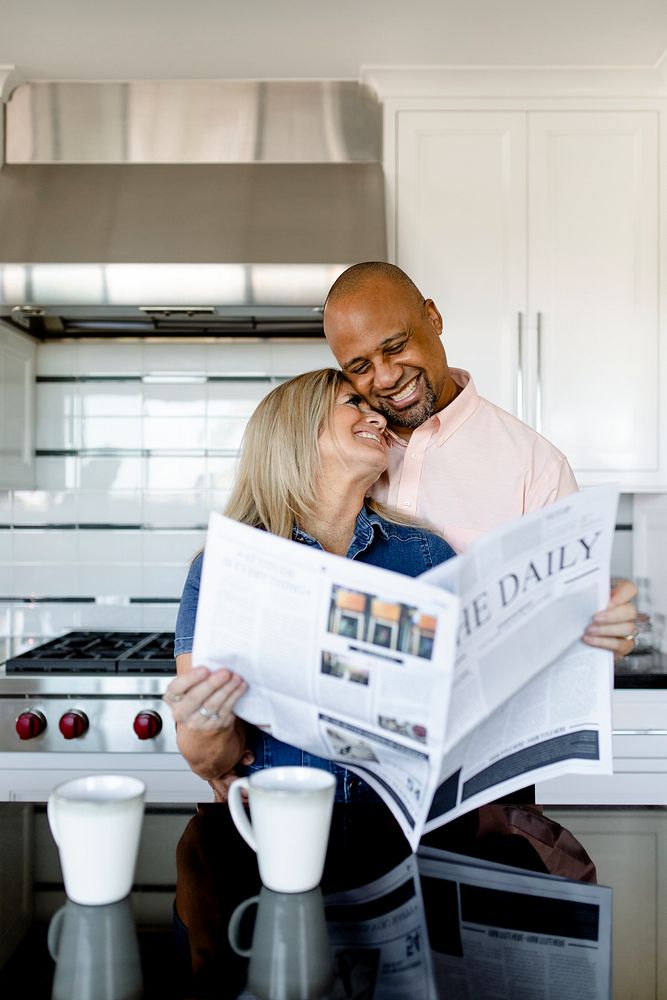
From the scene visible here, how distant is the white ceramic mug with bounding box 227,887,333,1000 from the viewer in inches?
23.8

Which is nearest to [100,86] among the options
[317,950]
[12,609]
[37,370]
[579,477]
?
[37,370]

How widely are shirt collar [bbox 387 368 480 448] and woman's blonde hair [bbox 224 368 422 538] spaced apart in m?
0.26

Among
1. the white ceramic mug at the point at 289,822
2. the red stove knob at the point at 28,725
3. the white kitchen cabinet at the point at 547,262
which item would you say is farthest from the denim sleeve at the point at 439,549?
the red stove knob at the point at 28,725

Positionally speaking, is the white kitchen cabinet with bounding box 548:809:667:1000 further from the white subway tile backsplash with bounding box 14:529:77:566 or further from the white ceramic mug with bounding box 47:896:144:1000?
the white subway tile backsplash with bounding box 14:529:77:566

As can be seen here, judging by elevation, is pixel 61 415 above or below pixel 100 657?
above

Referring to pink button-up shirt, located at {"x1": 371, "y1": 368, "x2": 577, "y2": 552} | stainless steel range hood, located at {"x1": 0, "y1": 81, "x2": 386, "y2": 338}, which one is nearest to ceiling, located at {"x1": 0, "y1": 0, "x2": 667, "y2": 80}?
stainless steel range hood, located at {"x1": 0, "y1": 81, "x2": 386, "y2": 338}

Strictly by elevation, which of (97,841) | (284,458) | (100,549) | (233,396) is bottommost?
(97,841)

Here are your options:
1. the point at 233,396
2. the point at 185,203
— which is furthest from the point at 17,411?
the point at 185,203

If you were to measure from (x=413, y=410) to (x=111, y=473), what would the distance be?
1.34m

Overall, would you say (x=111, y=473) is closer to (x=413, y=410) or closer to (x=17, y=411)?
(x=17, y=411)

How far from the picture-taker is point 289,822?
0.71 meters

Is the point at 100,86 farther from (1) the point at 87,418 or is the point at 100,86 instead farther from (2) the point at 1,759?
(2) the point at 1,759

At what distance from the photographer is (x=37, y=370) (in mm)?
2545

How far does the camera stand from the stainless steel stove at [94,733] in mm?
1979
